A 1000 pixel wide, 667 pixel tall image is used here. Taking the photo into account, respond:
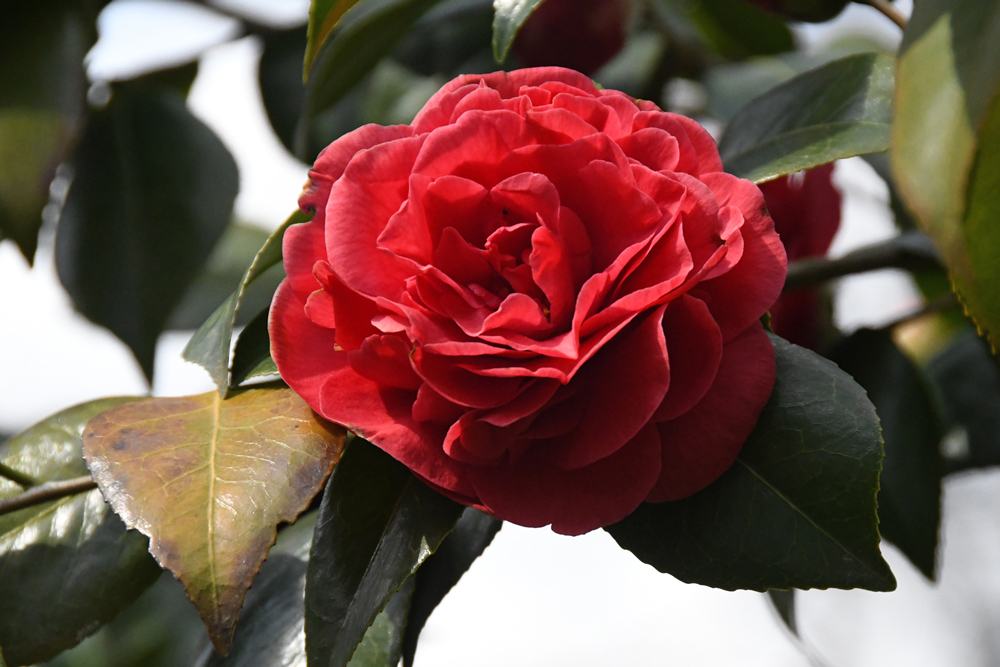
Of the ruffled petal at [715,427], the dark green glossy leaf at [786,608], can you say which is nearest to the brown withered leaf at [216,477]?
the ruffled petal at [715,427]

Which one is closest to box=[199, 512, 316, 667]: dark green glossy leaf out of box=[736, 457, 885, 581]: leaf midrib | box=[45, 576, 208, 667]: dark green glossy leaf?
box=[736, 457, 885, 581]: leaf midrib

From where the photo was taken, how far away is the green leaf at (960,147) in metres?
0.23

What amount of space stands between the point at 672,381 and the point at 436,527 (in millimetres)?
99

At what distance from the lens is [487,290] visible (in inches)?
11.3

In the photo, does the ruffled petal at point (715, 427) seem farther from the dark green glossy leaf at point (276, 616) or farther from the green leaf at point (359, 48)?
the green leaf at point (359, 48)

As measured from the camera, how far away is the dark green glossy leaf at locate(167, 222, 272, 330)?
2.52 ft

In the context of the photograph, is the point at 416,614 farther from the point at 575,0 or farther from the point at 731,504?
the point at 575,0

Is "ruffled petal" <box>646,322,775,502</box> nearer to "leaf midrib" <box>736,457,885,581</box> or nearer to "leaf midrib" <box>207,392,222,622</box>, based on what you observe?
"leaf midrib" <box>736,457,885,581</box>

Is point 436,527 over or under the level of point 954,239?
under

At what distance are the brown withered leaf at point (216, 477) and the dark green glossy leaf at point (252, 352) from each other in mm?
10

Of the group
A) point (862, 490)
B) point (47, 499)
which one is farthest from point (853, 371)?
point (47, 499)

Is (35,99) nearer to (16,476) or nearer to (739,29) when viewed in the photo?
(16,476)

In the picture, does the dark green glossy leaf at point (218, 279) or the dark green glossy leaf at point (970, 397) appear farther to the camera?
the dark green glossy leaf at point (218, 279)

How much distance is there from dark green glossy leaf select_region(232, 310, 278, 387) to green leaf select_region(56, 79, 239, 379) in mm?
280
